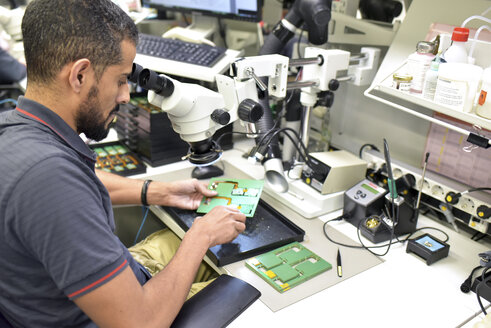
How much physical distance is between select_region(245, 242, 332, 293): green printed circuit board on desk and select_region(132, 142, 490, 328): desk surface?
0.18 feet

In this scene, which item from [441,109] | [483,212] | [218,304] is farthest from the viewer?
[483,212]

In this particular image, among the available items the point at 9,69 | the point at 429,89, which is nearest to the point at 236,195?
the point at 429,89

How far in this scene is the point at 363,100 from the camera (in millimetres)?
1633

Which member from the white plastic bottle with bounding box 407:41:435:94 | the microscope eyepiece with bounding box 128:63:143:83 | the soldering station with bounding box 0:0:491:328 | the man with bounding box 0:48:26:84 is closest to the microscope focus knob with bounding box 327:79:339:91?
the soldering station with bounding box 0:0:491:328

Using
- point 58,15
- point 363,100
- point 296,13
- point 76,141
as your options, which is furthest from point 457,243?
point 58,15

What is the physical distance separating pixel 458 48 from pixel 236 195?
76 cm

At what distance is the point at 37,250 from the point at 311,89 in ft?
3.20

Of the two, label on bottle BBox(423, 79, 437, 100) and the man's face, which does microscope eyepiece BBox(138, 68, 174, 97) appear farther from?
label on bottle BBox(423, 79, 437, 100)

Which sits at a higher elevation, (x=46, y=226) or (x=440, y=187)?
(x=46, y=226)

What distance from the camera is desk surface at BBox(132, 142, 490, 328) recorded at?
3.13ft

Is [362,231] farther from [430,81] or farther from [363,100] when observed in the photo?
[363,100]

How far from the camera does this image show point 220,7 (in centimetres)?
187

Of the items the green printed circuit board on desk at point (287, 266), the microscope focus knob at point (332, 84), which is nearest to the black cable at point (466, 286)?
the green printed circuit board on desk at point (287, 266)

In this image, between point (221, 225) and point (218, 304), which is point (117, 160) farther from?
point (218, 304)
